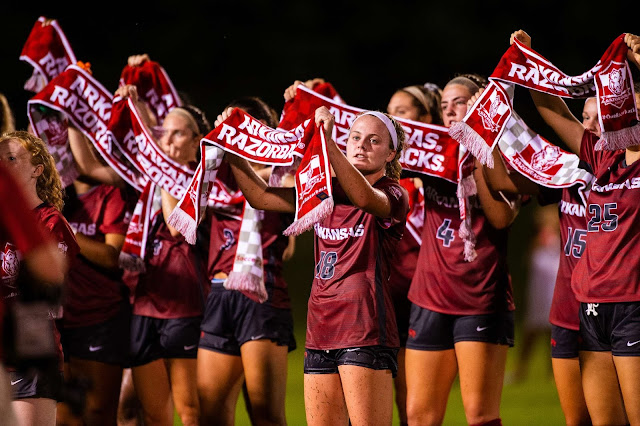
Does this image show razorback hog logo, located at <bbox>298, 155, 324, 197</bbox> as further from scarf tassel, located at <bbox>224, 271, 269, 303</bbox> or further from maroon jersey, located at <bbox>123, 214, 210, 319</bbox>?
maroon jersey, located at <bbox>123, 214, 210, 319</bbox>

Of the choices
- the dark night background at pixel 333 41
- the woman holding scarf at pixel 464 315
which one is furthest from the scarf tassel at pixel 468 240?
the dark night background at pixel 333 41

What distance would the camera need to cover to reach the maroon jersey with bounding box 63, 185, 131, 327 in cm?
475

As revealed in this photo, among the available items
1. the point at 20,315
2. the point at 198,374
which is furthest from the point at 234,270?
the point at 20,315

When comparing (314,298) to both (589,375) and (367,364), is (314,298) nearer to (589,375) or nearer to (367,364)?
(367,364)

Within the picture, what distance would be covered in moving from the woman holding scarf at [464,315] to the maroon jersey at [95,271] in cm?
165

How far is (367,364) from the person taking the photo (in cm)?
347

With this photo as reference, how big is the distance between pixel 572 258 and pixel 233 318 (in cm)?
168

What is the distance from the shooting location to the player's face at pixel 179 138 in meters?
4.95

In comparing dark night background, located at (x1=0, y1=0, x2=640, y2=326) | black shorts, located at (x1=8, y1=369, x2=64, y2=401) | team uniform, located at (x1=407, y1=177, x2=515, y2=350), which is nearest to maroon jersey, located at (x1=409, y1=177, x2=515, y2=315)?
team uniform, located at (x1=407, y1=177, x2=515, y2=350)

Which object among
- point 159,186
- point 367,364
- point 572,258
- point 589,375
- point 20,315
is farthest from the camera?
point 159,186

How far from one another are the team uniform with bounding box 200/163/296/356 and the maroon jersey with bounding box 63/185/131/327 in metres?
0.55

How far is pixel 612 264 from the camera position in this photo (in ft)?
11.8

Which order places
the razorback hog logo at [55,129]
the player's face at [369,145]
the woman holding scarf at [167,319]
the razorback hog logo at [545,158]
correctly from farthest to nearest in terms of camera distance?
the razorback hog logo at [55,129] → the woman holding scarf at [167,319] → the razorback hog logo at [545,158] → the player's face at [369,145]

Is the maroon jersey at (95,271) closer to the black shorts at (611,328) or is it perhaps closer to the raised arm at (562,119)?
the raised arm at (562,119)
